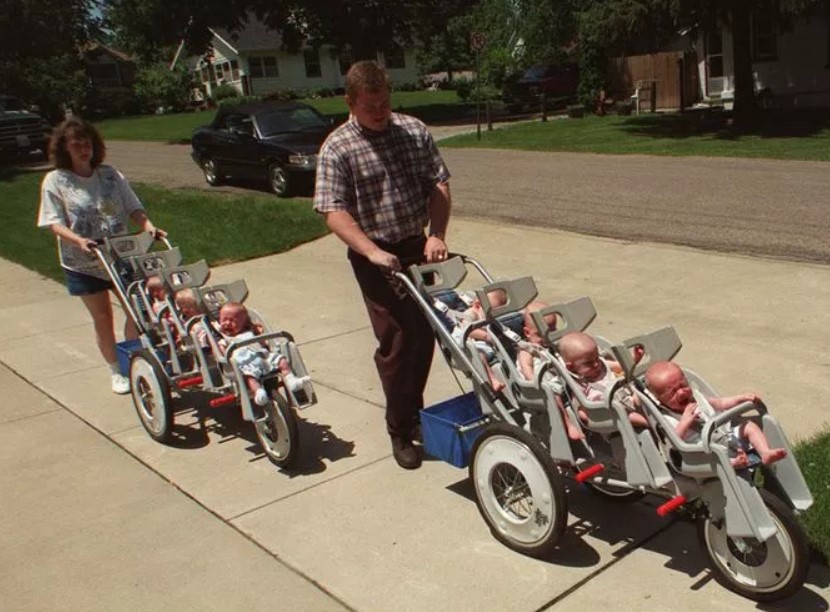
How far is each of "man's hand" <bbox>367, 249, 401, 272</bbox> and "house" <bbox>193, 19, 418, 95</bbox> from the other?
56.4 m

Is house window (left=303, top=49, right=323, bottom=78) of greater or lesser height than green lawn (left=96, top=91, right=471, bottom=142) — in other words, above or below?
above

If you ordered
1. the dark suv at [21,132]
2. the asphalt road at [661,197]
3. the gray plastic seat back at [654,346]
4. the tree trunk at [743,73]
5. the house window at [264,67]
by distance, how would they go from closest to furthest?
the gray plastic seat back at [654,346] < the asphalt road at [661,197] < the tree trunk at [743,73] < the dark suv at [21,132] < the house window at [264,67]

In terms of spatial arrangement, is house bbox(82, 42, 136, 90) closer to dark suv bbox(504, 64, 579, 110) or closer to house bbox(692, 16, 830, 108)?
dark suv bbox(504, 64, 579, 110)

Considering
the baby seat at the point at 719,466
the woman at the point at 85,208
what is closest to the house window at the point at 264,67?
the woman at the point at 85,208

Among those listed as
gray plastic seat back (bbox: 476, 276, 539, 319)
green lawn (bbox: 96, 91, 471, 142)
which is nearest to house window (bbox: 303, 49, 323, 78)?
green lawn (bbox: 96, 91, 471, 142)

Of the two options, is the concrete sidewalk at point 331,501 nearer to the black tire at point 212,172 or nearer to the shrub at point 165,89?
the black tire at point 212,172

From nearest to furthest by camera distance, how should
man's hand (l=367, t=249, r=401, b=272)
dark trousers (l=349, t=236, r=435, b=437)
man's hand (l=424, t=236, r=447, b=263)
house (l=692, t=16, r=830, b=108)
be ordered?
1. man's hand (l=367, t=249, r=401, b=272)
2. man's hand (l=424, t=236, r=447, b=263)
3. dark trousers (l=349, t=236, r=435, b=437)
4. house (l=692, t=16, r=830, b=108)

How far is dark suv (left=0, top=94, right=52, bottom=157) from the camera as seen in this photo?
84.5 feet

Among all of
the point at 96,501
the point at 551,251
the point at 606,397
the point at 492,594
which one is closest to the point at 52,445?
the point at 96,501

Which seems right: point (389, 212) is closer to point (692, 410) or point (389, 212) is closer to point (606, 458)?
point (606, 458)

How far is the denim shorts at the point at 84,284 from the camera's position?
589 cm

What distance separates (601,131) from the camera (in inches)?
918

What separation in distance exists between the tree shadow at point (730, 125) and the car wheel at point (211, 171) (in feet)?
34.1

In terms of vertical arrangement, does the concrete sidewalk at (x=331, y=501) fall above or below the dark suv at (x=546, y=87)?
below
